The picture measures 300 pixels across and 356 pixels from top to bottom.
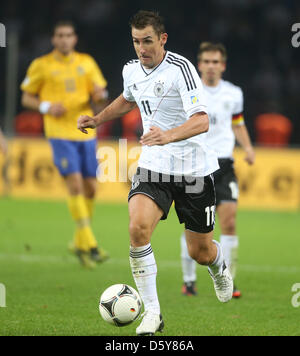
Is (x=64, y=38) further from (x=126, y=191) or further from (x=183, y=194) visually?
(x=126, y=191)

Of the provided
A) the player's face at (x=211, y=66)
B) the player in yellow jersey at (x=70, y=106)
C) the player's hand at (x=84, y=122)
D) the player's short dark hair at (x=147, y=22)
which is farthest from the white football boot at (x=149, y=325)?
the player in yellow jersey at (x=70, y=106)

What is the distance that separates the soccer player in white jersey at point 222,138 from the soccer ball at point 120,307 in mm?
2081

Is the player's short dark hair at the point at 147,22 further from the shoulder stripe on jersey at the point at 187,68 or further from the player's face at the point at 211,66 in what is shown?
the player's face at the point at 211,66

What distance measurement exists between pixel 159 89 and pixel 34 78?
14.9ft

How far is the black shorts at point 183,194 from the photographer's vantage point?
233 inches

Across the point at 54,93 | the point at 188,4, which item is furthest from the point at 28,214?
the point at 188,4

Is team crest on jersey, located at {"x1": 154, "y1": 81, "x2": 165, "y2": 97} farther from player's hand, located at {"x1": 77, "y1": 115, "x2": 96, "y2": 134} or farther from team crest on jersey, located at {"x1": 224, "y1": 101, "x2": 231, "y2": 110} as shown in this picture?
team crest on jersey, located at {"x1": 224, "y1": 101, "x2": 231, "y2": 110}

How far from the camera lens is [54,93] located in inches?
403

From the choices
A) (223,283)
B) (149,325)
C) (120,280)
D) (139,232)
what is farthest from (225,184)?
(149,325)

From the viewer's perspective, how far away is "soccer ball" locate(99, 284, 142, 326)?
5.65m

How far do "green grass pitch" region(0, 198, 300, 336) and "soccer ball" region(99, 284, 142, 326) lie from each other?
17 centimetres

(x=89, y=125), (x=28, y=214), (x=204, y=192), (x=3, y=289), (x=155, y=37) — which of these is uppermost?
(x=155, y=37)

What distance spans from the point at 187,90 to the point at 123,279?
3.20 metres

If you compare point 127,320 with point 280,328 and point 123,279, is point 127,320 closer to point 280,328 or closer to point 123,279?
point 280,328
